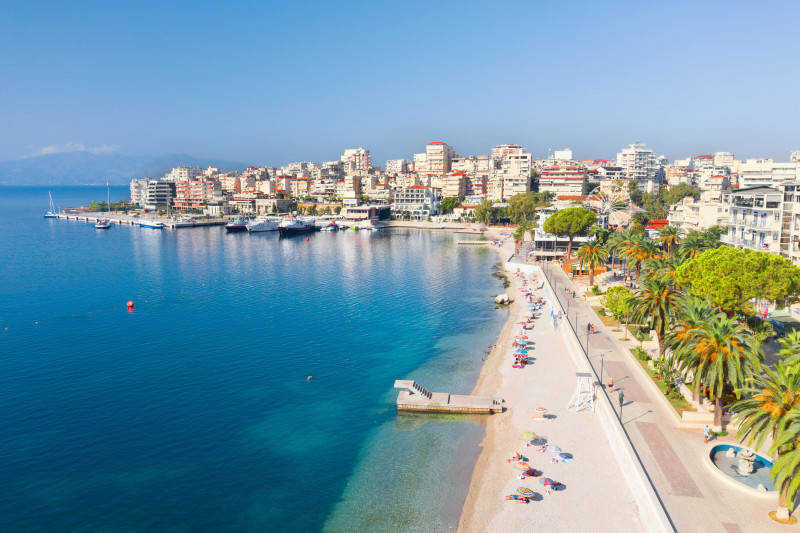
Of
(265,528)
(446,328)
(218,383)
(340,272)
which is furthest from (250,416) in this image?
(340,272)

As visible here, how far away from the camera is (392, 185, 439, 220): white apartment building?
616 feet

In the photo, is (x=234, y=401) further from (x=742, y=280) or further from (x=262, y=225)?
(x=262, y=225)

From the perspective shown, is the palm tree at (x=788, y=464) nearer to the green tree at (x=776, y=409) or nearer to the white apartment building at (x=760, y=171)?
the green tree at (x=776, y=409)

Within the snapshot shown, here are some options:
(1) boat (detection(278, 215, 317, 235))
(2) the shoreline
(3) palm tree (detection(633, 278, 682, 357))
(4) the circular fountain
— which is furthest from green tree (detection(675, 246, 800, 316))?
(1) boat (detection(278, 215, 317, 235))

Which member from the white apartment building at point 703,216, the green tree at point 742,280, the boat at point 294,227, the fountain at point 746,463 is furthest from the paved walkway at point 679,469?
the boat at point 294,227

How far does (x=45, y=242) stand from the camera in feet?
429

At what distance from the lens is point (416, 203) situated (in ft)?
620

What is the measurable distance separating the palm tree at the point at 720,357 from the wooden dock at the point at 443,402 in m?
12.8

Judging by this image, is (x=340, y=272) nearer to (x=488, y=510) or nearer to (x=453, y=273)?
(x=453, y=273)

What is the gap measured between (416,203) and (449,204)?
40.7ft

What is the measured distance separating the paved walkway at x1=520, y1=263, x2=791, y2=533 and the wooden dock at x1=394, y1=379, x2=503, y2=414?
7.70m

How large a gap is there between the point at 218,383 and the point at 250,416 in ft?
22.0

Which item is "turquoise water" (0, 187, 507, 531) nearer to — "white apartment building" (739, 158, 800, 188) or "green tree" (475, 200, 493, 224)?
"white apartment building" (739, 158, 800, 188)

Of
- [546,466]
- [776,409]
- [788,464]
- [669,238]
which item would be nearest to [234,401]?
[546,466]
